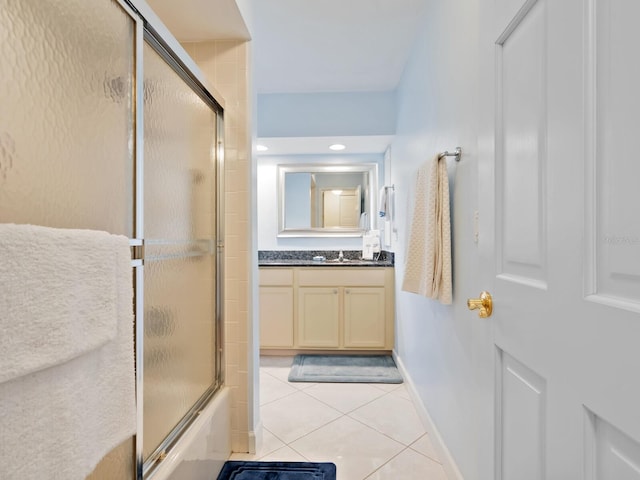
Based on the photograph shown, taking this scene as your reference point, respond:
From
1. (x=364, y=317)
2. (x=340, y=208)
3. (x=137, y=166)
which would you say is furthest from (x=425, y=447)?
(x=340, y=208)

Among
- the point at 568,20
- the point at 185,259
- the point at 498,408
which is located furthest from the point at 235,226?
the point at 568,20

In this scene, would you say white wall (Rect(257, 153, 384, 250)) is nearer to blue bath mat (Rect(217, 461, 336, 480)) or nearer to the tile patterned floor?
the tile patterned floor

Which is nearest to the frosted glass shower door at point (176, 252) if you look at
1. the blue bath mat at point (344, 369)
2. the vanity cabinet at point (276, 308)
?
the blue bath mat at point (344, 369)

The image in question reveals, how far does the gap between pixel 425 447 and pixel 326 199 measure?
2.47 metres

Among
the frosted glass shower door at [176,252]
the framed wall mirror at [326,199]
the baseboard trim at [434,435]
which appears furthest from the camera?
the framed wall mirror at [326,199]

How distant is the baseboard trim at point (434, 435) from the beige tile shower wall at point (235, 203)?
95 cm

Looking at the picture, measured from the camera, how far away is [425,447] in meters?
1.83

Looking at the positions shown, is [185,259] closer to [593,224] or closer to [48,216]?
[48,216]

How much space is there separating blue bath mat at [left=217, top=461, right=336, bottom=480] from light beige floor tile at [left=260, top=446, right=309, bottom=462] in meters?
0.03

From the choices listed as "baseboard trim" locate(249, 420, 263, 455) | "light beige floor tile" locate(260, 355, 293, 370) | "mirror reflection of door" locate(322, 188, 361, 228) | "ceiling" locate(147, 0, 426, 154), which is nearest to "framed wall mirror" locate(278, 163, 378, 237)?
"mirror reflection of door" locate(322, 188, 361, 228)

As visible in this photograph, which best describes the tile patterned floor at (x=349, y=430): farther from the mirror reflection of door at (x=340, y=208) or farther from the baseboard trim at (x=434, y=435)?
the mirror reflection of door at (x=340, y=208)

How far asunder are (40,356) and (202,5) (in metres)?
1.51

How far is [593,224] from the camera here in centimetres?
53

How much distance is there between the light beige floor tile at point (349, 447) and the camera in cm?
168
